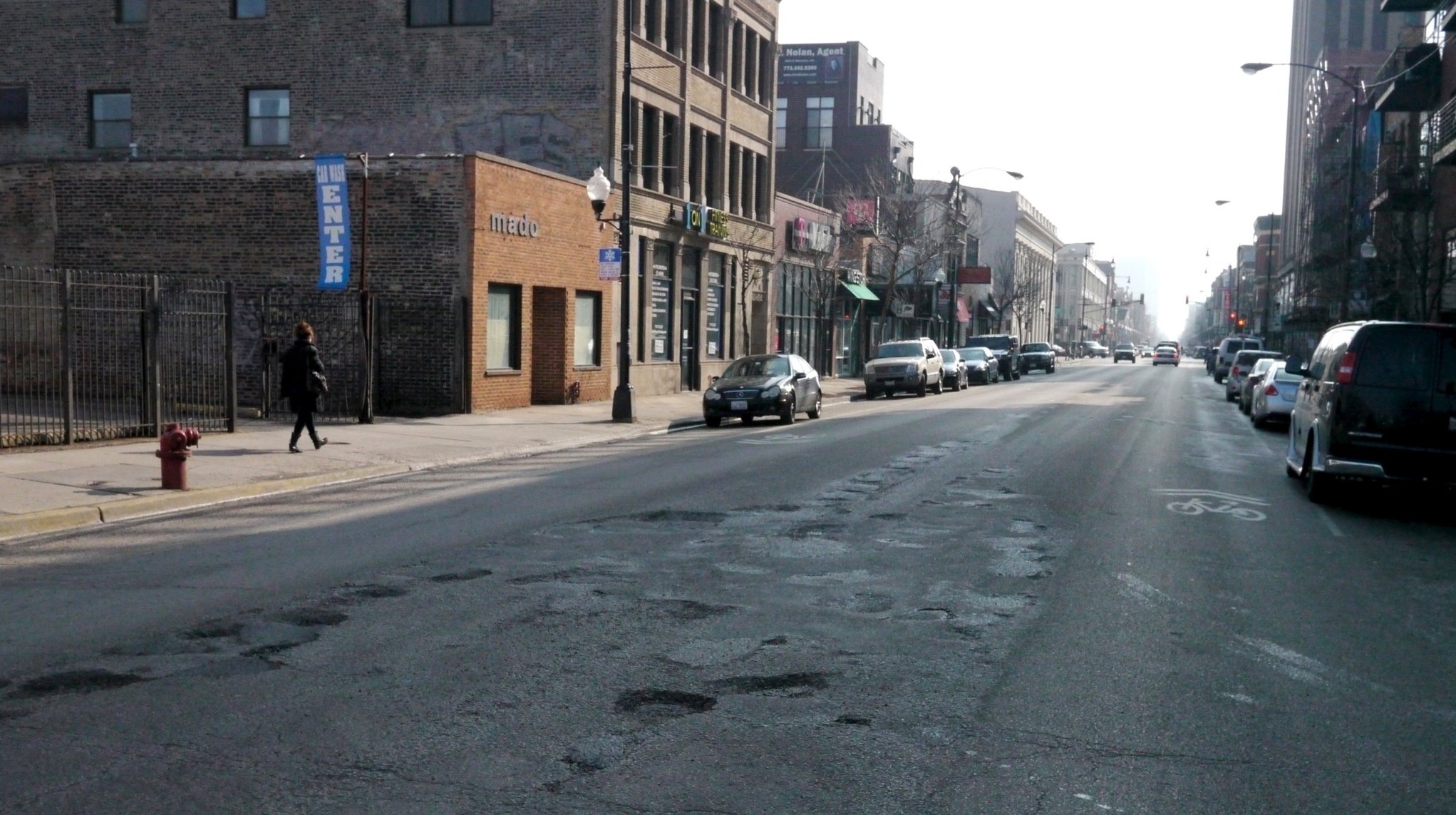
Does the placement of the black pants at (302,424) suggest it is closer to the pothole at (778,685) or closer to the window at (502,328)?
the window at (502,328)

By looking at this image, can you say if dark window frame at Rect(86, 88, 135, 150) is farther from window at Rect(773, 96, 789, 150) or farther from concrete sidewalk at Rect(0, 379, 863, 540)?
window at Rect(773, 96, 789, 150)

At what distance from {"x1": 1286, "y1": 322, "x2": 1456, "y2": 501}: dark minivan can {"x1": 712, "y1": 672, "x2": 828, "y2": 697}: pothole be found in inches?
362

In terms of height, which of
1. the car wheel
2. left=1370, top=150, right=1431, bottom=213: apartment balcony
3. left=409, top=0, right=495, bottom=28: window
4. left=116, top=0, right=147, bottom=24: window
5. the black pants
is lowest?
the car wheel

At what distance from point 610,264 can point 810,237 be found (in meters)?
23.7

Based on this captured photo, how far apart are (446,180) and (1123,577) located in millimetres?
18658

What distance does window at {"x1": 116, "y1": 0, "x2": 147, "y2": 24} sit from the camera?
1337 inches

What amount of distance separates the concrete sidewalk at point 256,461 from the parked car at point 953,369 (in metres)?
17.9

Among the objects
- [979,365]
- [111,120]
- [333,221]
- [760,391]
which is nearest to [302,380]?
[333,221]

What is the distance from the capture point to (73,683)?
650cm

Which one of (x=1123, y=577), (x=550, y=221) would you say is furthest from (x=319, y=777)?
(x=550, y=221)

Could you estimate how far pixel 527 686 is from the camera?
653 cm

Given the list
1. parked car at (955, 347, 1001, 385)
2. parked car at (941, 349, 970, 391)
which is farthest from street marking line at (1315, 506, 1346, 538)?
parked car at (955, 347, 1001, 385)

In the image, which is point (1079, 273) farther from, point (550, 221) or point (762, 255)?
point (550, 221)

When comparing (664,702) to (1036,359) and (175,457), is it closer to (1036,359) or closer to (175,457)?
(175,457)
